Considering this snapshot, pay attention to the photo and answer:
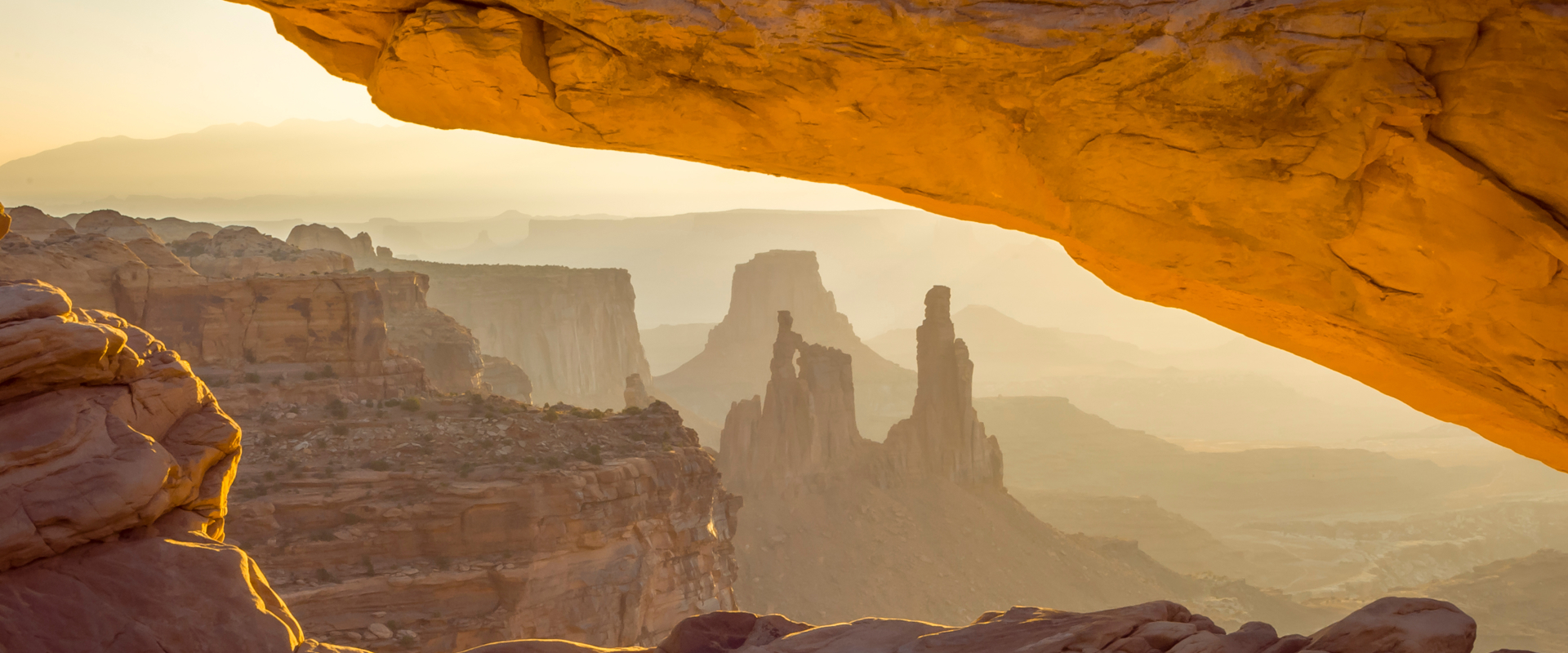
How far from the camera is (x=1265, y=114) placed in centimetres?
802

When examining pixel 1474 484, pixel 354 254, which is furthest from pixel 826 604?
pixel 1474 484

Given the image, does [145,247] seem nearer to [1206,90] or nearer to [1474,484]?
[1206,90]

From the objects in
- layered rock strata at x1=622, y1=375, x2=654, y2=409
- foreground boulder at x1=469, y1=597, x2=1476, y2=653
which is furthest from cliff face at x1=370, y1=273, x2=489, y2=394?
foreground boulder at x1=469, y1=597, x2=1476, y2=653

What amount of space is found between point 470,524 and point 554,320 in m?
89.3

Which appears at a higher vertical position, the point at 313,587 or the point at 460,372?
the point at 460,372

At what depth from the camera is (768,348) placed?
151250 mm

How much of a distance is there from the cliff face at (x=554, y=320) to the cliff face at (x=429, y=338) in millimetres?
34929

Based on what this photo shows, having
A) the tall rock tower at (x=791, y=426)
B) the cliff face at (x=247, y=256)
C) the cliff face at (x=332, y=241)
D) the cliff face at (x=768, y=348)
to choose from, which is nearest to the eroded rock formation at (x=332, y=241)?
the cliff face at (x=332, y=241)

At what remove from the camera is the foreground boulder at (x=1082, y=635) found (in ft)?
27.6

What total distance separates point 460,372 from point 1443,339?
181ft

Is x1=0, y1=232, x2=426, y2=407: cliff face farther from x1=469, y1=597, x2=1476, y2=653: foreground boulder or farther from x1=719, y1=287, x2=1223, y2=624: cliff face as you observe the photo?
x1=469, y1=597, x2=1476, y2=653: foreground boulder

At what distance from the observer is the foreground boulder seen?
841cm

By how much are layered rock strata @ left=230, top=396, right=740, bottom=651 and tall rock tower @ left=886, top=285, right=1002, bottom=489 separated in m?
41.0

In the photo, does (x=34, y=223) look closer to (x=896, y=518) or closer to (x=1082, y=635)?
(x=1082, y=635)
